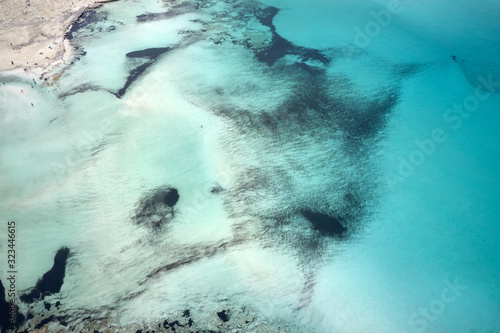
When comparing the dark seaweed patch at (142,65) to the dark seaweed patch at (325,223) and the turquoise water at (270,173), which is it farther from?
the dark seaweed patch at (325,223)

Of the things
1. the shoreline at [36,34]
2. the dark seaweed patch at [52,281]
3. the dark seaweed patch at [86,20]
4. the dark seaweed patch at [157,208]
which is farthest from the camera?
the dark seaweed patch at [86,20]

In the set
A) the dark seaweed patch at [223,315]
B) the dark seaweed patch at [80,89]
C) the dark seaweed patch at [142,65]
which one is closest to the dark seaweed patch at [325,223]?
the dark seaweed patch at [223,315]

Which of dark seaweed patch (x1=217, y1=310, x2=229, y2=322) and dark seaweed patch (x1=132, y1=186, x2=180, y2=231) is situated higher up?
dark seaweed patch (x1=132, y1=186, x2=180, y2=231)

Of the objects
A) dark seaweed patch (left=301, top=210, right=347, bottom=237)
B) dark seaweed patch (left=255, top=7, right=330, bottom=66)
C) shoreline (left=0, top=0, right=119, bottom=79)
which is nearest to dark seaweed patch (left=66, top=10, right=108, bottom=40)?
shoreline (left=0, top=0, right=119, bottom=79)

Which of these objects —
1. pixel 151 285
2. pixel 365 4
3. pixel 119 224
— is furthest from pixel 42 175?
pixel 365 4

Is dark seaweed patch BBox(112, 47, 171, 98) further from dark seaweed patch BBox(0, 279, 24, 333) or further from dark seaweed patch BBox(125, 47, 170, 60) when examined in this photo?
dark seaweed patch BBox(0, 279, 24, 333)

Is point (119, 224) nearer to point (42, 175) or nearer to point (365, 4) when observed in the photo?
point (42, 175)
